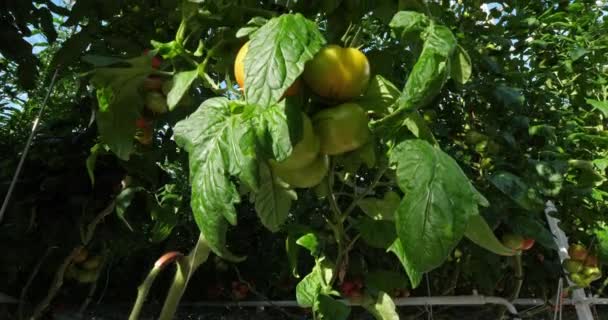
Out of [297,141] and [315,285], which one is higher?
[297,141]

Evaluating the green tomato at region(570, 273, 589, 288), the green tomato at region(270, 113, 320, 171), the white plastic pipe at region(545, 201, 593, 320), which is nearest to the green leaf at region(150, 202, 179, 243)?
the green tomato at region(270, 113, 320, 171)

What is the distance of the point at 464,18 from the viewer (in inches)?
69.1

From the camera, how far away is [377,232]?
26.9 inches

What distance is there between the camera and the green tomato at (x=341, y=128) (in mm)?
428

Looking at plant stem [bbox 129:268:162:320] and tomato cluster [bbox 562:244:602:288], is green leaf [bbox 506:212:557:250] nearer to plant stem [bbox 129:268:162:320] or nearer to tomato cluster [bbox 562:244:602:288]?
tomato cluster [bbox 562:244:602:288]

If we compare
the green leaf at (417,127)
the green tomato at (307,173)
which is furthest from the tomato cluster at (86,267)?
the green leaf at (417,127)

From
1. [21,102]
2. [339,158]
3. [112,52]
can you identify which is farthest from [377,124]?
[21,102]

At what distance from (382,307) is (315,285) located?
4.5 inches

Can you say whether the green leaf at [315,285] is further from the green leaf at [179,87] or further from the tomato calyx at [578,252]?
the tomato calyx at [578,252]

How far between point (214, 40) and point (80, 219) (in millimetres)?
912

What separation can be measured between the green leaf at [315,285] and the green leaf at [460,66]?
A: 422 mm

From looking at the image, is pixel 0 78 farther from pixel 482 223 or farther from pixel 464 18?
pixel 482 223

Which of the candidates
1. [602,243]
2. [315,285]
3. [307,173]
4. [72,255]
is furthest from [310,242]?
[602,243]

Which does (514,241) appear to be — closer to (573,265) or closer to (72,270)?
(573,265)
